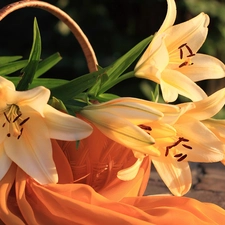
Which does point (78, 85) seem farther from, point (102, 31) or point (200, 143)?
point (102, 31)

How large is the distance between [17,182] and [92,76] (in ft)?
0.63

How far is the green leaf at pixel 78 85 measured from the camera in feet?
3.14

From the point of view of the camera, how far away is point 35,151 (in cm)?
88

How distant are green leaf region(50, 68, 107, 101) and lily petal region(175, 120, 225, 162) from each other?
0.14m

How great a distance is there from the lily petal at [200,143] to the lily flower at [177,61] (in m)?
0.05

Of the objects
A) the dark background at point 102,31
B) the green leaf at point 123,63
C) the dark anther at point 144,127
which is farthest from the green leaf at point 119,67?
the dark background at point 102,31

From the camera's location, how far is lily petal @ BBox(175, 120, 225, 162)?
0.95 m

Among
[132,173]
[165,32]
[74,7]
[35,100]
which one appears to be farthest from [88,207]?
[74,7]

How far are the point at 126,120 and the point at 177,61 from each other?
7.3 inches

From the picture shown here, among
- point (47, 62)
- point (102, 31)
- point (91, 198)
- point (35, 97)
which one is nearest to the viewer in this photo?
point (35, 97)

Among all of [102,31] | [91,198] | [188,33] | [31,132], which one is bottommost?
[102,31]

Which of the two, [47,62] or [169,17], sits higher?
[169,17]

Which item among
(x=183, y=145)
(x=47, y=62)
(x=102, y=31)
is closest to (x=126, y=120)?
(x=183, y=145)

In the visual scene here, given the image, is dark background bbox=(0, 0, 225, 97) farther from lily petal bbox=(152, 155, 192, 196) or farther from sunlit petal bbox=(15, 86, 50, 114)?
sunlit petal bbox=(15, 86, 50, 114)
